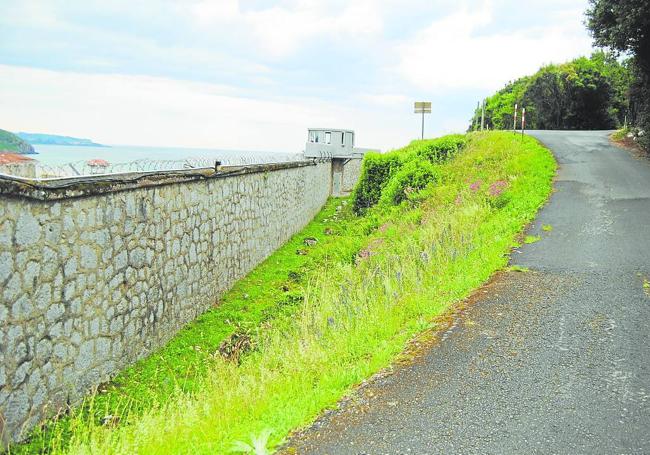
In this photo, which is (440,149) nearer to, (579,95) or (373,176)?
(373,176)

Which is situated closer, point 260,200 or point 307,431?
point 307,431

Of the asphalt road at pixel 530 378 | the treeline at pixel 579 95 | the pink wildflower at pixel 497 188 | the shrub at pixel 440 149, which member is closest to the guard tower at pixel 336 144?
the treeline at pixel 579 95

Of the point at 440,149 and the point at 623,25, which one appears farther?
the point at 440,149

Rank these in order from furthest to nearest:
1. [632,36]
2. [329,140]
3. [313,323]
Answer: [329,140] < [632,36] < [313,323]

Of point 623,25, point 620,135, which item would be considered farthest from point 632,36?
point 620,135

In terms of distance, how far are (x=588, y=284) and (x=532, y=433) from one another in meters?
4.24

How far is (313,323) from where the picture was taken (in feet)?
24.4


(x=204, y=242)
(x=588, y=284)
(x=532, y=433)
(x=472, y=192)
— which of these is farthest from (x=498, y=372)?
(x=472, y=192)

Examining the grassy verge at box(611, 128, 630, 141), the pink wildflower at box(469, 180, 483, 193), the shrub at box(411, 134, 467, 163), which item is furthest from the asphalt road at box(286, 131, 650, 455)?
the grassy verge at box(611, 128, 630, 141)

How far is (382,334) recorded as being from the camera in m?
6.33

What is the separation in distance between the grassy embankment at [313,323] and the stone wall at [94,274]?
1.32ft

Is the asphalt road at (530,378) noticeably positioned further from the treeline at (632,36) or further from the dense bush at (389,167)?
the dense bush at (389,167)

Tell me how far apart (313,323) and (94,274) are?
3.01m

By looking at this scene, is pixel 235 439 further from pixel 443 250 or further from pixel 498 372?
pixel 443 250
